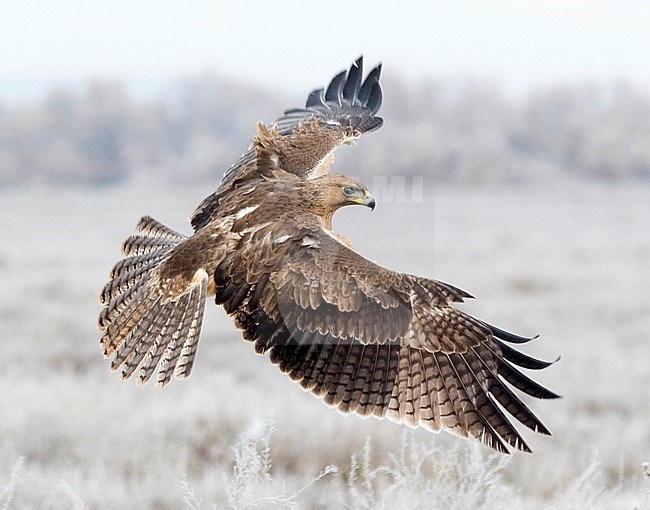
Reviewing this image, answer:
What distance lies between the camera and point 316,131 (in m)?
6.27

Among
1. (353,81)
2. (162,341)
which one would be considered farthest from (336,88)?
(162,341)

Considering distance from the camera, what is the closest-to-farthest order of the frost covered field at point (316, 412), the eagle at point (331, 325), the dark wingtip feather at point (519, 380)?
the dark wingtip feather at point (519, 380) → the eagle at point (331, 325) → the frost covered field at point (316, 412)

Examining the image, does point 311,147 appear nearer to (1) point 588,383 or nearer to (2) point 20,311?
(1) point 588,383

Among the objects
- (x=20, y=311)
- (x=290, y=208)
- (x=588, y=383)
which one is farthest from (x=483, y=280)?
(x=290, y=208)

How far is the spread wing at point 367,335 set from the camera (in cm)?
446

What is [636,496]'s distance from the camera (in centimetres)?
564

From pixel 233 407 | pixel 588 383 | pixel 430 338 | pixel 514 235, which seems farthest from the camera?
pixel 514 235

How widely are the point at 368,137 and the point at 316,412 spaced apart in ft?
117

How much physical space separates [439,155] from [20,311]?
32.9m

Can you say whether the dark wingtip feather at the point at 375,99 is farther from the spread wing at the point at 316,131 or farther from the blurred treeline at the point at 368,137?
the blurred treeline at the point at 368,137

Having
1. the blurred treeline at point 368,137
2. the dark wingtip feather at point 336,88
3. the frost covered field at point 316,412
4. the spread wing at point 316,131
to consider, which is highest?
the blurred treeline at point 368,137

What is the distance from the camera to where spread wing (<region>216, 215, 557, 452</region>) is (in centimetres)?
446

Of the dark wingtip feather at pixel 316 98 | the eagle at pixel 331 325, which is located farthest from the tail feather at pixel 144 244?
the dark wingtip feather at pixel 316 98

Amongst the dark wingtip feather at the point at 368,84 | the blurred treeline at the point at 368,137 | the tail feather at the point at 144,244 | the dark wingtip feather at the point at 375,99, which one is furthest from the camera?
the blurred treeline at the point at 368,137
